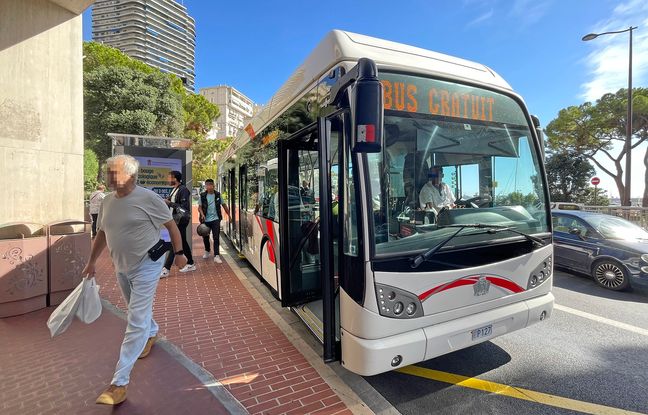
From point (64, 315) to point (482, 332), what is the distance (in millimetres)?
3642

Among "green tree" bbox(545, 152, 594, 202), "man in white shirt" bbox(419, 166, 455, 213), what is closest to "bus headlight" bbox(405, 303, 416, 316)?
"man in white shirt" bbox(419, 166, 455, 213)

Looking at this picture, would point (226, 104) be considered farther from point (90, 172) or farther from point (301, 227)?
point (301, 227)

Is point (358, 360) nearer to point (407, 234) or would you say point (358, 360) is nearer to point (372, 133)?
point (407, 234)

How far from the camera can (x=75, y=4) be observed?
18.3 feet

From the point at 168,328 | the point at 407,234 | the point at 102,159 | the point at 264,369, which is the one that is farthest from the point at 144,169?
the point at 102,159

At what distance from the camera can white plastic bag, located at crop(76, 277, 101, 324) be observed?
9.96 feet

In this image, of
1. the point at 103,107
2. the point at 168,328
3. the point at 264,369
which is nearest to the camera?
the point at 264,369

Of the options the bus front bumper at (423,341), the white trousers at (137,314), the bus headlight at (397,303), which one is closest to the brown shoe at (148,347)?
the white trousers at (137,314)

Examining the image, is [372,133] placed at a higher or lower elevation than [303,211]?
higher

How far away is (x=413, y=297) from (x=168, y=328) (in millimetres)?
3214

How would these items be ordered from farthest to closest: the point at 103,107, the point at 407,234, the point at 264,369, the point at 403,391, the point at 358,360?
1. the point at 103,107
2. the point at 264,369
3. the point at 403,391
4. the point at 407,234
5. the point at 358,360

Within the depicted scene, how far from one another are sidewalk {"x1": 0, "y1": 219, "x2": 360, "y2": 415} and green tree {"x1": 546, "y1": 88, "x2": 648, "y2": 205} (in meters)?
24.8

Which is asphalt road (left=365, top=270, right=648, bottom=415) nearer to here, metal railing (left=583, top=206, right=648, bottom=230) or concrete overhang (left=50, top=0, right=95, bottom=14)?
concrete overhang (left=50, top=0, right=95, bottom=14)

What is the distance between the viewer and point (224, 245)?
10672 millimetres
